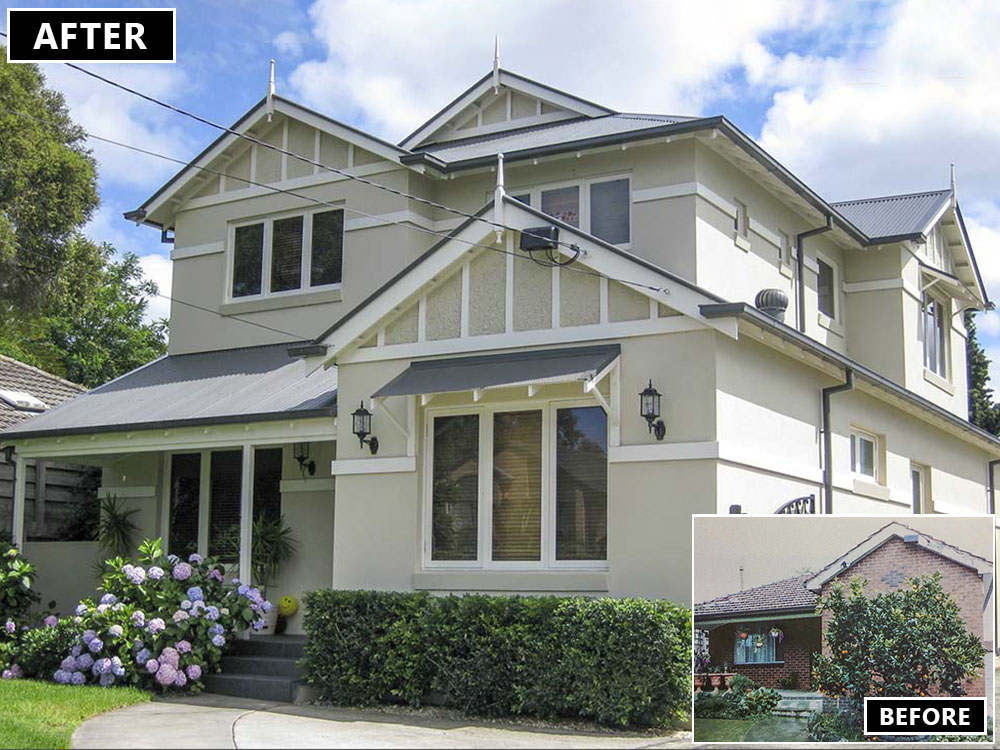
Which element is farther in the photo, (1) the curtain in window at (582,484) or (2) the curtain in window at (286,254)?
(2) the curtain in window at (286,254)

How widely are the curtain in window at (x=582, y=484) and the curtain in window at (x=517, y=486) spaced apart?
256 millimetres

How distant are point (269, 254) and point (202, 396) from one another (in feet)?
9.38

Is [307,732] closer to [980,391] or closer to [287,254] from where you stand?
[287,254]

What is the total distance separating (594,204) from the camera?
55.5 ft

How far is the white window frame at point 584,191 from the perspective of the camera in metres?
16.5

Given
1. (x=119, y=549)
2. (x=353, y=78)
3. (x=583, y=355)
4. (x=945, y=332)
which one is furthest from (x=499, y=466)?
(x=945, y=332)

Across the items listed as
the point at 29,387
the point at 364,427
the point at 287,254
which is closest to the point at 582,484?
the point at 364,427

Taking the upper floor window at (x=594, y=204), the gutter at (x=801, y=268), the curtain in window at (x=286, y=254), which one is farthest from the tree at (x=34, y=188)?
the gutter at (x=801, y=268)

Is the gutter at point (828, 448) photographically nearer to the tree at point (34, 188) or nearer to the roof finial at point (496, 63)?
the roof finial at point (496, 63)

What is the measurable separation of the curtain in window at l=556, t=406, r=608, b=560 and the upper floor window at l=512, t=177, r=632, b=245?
13.3 ft

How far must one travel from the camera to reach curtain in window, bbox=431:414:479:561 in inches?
540

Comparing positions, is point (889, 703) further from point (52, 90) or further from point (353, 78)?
point (52, 90)

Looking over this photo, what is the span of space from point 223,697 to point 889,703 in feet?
24.9

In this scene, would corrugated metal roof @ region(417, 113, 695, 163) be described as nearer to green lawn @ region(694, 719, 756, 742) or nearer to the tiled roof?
the tiled roof
